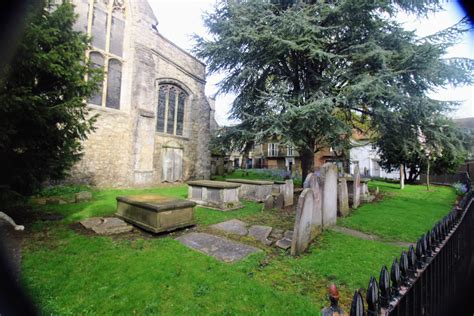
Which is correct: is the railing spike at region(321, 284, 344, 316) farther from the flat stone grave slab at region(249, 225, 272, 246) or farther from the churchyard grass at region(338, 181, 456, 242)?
the churchyard grass at region(338, 181, 456, 242)

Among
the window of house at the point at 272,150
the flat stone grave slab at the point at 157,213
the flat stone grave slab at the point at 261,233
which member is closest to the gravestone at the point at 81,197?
the flat stone grave slab at the point at 157,213

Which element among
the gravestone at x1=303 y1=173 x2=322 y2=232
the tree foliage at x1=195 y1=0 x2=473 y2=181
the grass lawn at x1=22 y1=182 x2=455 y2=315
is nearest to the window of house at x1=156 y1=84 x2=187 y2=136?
the tree foliage at x1=195 y1=0 x2=473 y2=181

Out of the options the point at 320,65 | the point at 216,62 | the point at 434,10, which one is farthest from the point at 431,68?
the point at 216,62

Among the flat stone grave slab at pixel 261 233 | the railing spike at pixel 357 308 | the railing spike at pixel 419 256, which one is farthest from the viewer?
the flat stone grave slab at pixel 261 233

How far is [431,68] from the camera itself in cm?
818

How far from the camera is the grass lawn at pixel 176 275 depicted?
2.45m

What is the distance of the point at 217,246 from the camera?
424 centimetres

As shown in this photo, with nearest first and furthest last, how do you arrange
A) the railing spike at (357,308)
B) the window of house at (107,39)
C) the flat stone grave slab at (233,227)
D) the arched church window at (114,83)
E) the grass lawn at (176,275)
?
1. the railing spike at (357,308)
2. the grass lawn at (176,275)
3. the flat stone grave slab at (233,227)
4. the window of house at (107,39)
5. the arched church window at (114,83)

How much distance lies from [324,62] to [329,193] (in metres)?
7.56

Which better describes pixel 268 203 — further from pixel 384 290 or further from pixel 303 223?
pixel 384 290

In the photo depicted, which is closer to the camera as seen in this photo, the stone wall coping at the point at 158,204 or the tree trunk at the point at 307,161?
the stone wall coping at the point at 158,204

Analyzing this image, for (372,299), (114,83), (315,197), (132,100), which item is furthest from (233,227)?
(114,83)

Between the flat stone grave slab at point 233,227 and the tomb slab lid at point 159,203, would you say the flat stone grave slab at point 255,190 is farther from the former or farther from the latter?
the tomb slab lid at point 159,203

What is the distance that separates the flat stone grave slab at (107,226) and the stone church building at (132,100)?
6.13 m
